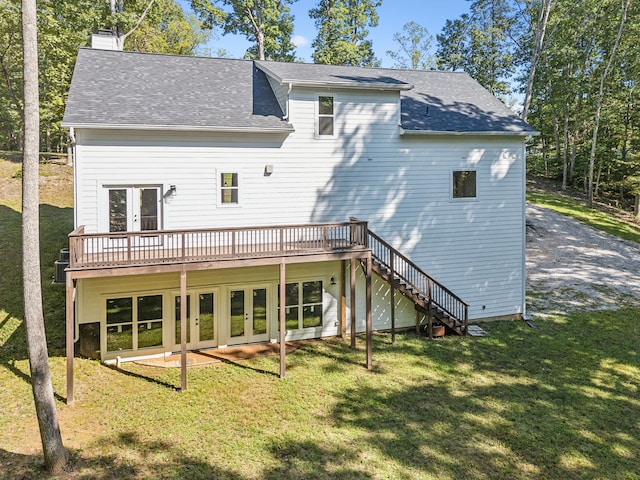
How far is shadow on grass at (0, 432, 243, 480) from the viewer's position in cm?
664

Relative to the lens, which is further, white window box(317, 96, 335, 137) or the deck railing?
white window box(317, 96, 335, 137)

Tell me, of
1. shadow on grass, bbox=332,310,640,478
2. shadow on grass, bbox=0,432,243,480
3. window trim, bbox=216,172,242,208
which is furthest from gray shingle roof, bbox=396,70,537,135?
shadow on grass, bbox=0,432,243,480

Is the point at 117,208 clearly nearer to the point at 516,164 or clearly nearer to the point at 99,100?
the point at 99,100

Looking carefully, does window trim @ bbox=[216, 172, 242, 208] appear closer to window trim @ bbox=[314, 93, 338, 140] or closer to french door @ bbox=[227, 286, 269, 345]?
french door @ bbox=[227, 286, 269, 345]

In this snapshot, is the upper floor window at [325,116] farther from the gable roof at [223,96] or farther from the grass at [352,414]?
the grass at [352,414]

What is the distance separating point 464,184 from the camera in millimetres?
13852

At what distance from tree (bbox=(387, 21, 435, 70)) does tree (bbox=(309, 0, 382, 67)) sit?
255 inches

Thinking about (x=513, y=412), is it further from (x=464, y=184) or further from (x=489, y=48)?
(x=489, y=48)

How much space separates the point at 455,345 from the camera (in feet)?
40.8

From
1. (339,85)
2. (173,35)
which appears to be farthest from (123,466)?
(173,35)

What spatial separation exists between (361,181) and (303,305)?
424cm

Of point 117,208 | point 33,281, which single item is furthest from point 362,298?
point 33,281

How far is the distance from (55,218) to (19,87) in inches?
814

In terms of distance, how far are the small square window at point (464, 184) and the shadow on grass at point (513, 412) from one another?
15.5 ft
